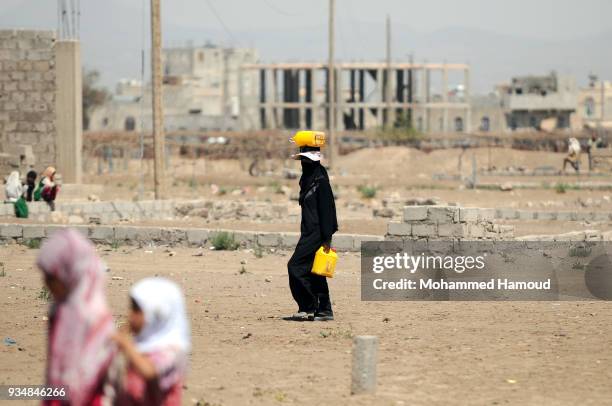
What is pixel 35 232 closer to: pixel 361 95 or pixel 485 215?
pixel 485 215

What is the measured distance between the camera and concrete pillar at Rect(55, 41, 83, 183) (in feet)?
99.3

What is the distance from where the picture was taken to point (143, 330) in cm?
526

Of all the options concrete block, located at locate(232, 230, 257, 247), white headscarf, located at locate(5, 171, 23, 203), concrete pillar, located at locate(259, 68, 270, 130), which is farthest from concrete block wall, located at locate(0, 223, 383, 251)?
concrete pillar, located at locate(259, 68, 270, 130)

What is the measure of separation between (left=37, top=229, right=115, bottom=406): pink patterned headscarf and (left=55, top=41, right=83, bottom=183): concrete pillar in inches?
1003

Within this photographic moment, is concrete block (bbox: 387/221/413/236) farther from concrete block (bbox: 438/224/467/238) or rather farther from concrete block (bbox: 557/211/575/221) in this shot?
concrete block (bbox: 557/211/575/221)

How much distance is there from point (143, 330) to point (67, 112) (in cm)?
2566

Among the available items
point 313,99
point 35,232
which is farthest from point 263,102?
point 35,232

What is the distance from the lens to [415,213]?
1692 centimetres

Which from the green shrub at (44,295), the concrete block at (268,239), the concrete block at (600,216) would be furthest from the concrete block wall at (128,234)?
the concrete block at (600,216)

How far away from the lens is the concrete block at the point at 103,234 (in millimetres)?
19703

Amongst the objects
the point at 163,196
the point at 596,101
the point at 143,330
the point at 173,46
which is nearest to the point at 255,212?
the point at 163,196

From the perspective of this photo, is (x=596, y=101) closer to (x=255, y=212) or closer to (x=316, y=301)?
(x=255, y=212)

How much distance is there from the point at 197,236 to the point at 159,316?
14413mm

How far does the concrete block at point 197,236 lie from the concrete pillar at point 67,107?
449 inches
